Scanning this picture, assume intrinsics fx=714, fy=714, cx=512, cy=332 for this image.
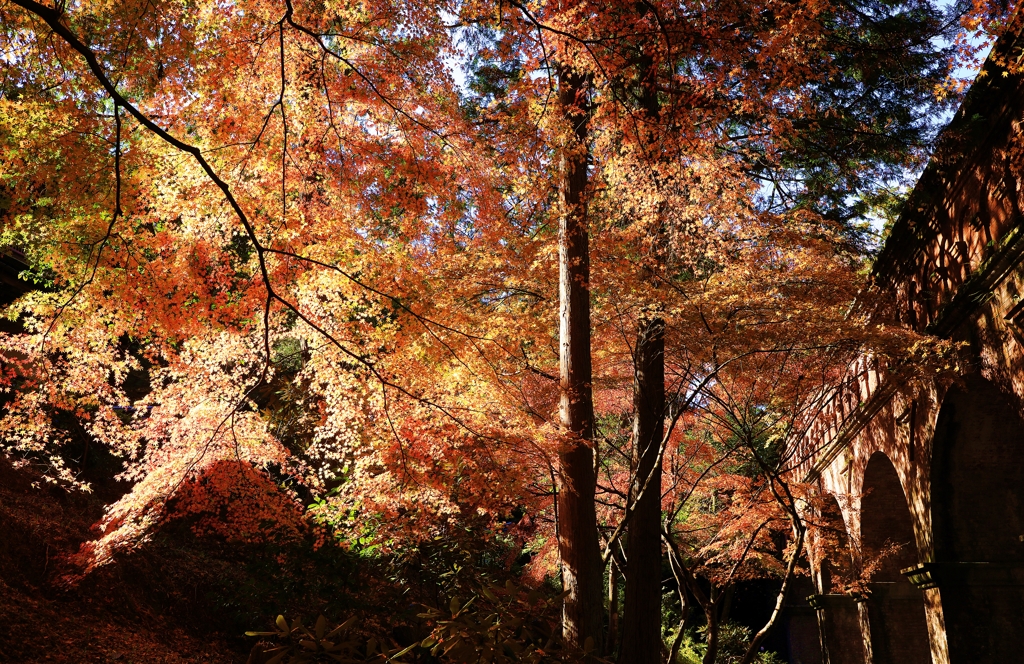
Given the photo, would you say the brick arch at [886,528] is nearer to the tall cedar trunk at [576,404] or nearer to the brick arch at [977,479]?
the brick arch at [977,479]

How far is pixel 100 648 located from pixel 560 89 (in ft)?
25.5

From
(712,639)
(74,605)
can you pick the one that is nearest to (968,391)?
(712,639)

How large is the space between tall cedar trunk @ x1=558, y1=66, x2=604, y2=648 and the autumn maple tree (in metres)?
0.03

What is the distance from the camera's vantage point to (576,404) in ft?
23.2

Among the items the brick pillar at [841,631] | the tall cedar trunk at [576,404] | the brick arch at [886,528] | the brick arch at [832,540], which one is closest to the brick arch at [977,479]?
the brick arch at [886,528]

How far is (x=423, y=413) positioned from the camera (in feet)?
24.9

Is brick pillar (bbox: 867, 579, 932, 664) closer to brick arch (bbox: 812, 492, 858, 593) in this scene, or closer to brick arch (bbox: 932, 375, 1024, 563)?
brick arch (bbox: 812, 492, 858, 593)

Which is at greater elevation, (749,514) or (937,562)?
(749,514)

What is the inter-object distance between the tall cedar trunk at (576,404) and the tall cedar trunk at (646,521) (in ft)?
2.70

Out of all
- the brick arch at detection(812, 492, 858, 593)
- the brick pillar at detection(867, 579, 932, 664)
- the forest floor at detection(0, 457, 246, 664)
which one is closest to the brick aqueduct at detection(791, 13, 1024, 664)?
the brick pillar at detection(867, 579, 932, 664)

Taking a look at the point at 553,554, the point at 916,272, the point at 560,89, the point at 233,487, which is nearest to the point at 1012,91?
the point at 916,272

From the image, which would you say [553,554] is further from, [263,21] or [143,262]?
[263,21]

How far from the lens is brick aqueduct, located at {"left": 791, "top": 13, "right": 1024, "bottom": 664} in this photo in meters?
6.09

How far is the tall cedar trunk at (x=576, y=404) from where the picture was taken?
6.33 m
